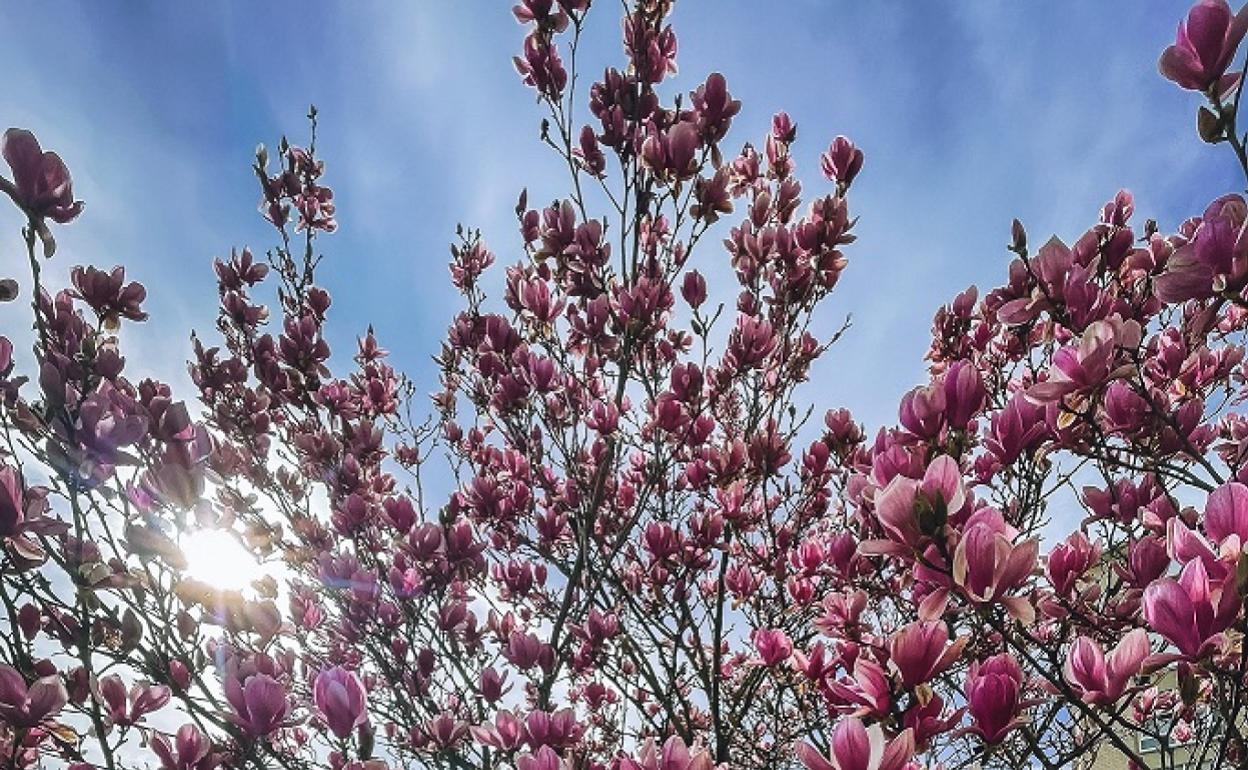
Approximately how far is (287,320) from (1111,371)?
2987 millimetres

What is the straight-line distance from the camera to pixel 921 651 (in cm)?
106

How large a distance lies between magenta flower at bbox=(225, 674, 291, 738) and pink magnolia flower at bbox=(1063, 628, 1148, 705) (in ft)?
4.45

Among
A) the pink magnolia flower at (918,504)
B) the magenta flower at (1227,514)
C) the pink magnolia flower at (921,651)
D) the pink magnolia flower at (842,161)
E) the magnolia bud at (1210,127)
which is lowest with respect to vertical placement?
the pink magnolia flower at (921,651)

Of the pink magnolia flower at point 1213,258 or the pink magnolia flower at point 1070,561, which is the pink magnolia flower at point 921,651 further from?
the pink magnolia flower at point 1213,258

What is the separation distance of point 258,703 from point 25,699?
1.48 ft

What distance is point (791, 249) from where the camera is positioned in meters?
2.73

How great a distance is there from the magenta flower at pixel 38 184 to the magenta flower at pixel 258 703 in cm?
98

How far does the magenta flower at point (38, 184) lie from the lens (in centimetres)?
146

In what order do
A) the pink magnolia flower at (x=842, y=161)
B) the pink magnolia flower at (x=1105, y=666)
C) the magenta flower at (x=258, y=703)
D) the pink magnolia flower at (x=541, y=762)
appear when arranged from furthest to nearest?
the pink magnolia flower at (x=842, y=161)
the magenta flower at (x=258, y=703)
the pink magnolia flower at (x=541, y=762)
the pink magnolia flower at (x=1105, y=666)

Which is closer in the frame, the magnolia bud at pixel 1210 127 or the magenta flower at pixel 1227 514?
the magenta flower at pixel 1227 514

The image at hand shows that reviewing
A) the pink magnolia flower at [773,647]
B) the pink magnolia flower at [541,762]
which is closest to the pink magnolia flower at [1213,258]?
the pink magnolia flower at [541,762]

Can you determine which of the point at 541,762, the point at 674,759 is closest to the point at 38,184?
the point at 541,762

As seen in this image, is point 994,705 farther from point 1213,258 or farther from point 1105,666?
point 1213,258

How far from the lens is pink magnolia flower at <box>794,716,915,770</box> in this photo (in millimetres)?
970
